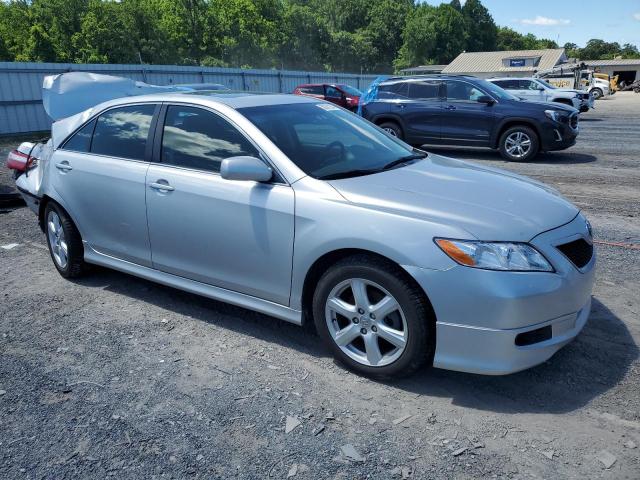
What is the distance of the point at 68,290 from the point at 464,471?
3.70 m

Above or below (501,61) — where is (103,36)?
above

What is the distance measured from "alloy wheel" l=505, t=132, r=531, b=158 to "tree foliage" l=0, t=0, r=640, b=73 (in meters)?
45.5

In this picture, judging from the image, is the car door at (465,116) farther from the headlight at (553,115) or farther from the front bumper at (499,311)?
the front bumper at (499,311)

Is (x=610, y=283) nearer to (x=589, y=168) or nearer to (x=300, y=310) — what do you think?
(x=300, y=310)

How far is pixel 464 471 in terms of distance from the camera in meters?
2.49

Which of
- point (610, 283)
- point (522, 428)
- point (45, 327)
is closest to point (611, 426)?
point (522, 428)

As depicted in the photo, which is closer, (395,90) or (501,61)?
(395,90)

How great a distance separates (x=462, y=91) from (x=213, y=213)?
10108 mm

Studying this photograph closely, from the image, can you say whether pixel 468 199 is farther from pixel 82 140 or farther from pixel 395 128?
pixel 395 128

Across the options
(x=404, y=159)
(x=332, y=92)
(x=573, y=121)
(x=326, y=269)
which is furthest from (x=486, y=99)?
(x=332, y=92)

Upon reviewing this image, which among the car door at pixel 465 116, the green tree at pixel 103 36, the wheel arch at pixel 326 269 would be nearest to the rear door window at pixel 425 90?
the car door at pixel 465 116

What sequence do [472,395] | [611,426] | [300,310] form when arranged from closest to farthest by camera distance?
[611,426] < [472,395] < [300,310]

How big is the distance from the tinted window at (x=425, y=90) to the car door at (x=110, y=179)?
9.67 meters

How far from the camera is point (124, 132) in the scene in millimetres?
4371
